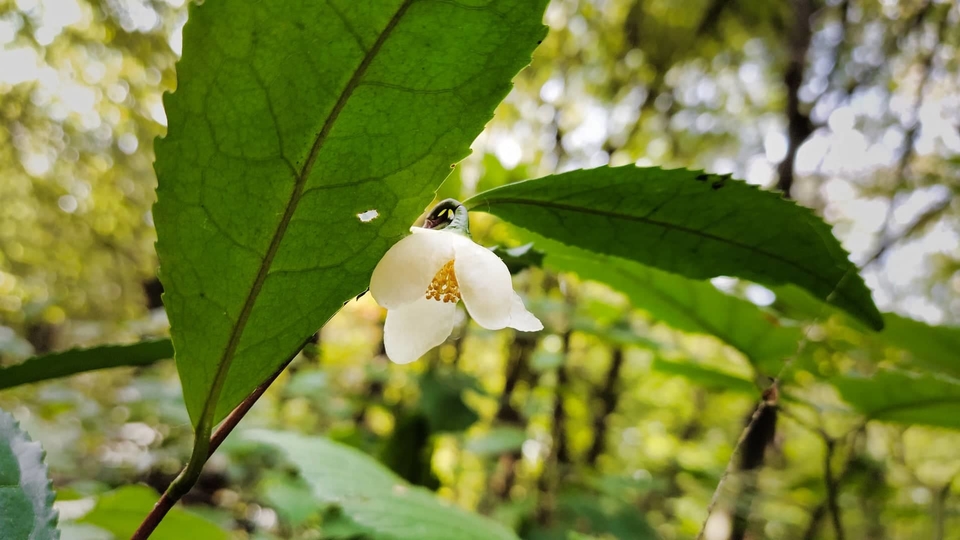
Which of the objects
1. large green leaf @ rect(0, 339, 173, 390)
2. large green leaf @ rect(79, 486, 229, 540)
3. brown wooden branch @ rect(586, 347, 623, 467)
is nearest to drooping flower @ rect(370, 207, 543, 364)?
large green leaf @ rect(0, 339, 173, 390)

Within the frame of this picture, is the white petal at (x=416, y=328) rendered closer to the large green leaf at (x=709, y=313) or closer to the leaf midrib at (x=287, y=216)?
the leaf midrib at (x=287, y=216)

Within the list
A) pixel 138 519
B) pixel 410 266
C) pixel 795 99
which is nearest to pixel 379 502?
pixel 138 519

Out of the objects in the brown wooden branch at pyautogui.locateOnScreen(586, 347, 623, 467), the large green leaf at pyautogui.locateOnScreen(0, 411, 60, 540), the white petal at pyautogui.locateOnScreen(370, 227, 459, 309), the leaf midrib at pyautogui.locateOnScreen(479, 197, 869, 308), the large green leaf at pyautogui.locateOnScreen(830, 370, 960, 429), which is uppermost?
the brown wooden branch at pyautogui.locateOnScreen(586, 347, 623, 467)

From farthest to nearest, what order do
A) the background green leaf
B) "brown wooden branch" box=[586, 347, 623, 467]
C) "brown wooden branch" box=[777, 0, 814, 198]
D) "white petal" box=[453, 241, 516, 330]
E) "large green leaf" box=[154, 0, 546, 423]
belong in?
"brown wooden branch" box=[586, 347, 623, 467]
"brown wooden branch" box=[777, 0, 814, 198]
the background green leaf
"white petal" box=[453, 241, 516, 330]
"large green leaf" box=[154, 0, 546, 423]

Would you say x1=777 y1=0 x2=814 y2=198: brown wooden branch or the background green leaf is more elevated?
x1=777 y1=0 x2=814 y2=198: brown wooden branch

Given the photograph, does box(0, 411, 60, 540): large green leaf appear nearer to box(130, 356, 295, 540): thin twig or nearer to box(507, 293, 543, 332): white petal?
box(130, 356, 295, 540): thin twig

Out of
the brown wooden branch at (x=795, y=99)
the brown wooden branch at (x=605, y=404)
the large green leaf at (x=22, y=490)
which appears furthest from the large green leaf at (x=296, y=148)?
the brown wooden branch at (x=605, y=404)

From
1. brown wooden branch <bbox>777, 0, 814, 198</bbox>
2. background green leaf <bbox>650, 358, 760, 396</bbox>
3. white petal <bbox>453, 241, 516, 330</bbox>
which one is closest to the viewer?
white petal <bbox>453, 241, 516, 330</bbox>
